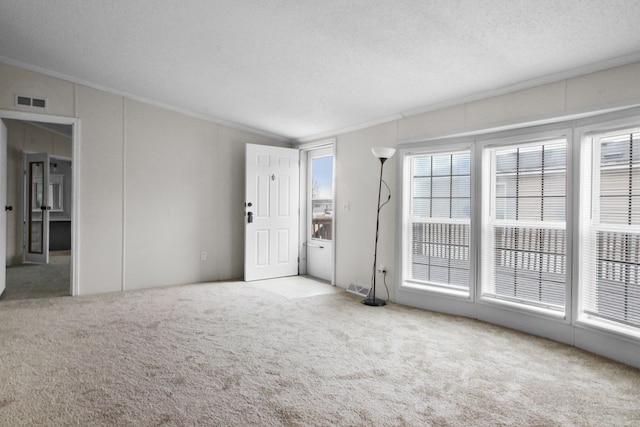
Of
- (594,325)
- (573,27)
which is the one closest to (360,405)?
(594,325)

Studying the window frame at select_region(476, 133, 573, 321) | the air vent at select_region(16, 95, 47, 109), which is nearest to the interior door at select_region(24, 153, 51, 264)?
the air vent at select_region(16, 95, 47, 109)

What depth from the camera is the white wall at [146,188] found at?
15.1 feet

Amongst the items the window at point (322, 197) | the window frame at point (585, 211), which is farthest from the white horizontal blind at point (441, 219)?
the window at point (322, 197)

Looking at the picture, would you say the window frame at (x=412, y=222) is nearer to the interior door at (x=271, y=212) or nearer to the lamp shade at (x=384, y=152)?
the lamp shade at (x=384, y=152)

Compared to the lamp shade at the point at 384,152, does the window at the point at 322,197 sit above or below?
below

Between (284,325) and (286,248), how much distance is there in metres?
2.47

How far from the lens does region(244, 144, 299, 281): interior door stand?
18.2 feet

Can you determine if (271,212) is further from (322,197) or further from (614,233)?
(614,233)

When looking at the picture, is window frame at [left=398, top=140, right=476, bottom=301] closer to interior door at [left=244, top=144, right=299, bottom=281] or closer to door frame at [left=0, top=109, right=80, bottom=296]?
interior door at [left=244, top=144, right=299, bottom=281]

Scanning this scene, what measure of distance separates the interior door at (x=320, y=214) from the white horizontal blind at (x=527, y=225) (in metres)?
2.38

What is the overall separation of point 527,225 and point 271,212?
11.6ft

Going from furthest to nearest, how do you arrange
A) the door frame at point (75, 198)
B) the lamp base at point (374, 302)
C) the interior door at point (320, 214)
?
the interior door at point (320, 214)
the door frame at point (75, 198)
the lamp base at point (374, 302)

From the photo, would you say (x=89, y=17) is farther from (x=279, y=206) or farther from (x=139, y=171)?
(x=279, y=206)

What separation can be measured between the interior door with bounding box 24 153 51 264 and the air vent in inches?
124
